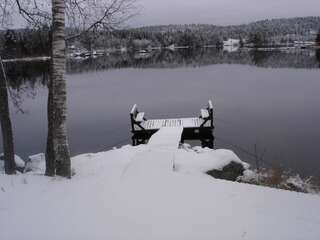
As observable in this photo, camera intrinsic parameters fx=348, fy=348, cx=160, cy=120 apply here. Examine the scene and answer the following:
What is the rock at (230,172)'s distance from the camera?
326 inches

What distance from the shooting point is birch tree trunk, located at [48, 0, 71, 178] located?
5680mm

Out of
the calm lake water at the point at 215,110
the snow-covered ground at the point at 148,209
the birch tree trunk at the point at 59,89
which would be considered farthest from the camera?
the calm lake water at the point at 215,110

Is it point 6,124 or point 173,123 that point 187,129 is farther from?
point 6,124

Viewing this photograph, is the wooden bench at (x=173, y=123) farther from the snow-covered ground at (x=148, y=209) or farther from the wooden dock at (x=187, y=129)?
the snow-covered ground at (x=148, y=209)

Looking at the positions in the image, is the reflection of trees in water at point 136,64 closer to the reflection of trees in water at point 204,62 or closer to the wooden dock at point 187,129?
the reflection of trees in water at point 204,62

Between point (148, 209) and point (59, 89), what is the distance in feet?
8.46

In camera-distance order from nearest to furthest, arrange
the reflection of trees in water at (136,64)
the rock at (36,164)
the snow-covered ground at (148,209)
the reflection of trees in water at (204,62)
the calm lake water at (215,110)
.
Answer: the snow-covered ground at (148,209)
the rock at (36,164)
the calm lake water at (215,110)
the reflection of trees in water at (136,64)
the reflection of trees in water at (204,62)

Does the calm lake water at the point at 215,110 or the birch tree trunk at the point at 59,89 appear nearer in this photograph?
the birch tree trunk at the point at 59,89

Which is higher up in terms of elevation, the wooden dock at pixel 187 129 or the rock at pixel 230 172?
the rock at pixel 230 172

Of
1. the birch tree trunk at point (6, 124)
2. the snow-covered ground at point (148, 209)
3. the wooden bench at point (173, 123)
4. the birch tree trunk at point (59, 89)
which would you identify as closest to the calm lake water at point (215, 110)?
the wooden bench at point (173, 123)

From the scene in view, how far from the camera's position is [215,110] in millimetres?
23094

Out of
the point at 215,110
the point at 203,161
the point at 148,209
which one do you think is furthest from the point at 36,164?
the point at 215,110

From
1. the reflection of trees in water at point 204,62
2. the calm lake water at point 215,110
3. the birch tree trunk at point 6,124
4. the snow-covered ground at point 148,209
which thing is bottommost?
the calm lake water at point 215,110

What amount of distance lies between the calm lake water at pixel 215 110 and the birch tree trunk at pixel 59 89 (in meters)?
4.35
